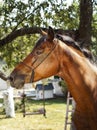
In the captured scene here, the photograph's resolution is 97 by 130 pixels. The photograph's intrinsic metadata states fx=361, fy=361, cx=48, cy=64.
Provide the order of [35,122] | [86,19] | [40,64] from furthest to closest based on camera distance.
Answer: [35,122] → [86,19] → [40,64]

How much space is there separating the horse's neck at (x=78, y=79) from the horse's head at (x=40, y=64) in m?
0.12

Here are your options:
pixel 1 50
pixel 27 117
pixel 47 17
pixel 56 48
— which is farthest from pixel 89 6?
pixel 27 117

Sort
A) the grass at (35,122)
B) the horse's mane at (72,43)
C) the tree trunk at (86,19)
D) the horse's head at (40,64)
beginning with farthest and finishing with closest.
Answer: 1. the grass at (35,122)
2. the tree trunk at (86,19)
3. the horse's mane at (72,43)
4. the horse's head at (40,64)

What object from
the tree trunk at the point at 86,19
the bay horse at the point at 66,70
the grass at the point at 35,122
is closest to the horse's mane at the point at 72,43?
the bay horse at the point at 66,70

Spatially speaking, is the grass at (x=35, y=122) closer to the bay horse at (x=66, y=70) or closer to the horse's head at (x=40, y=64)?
the bay horse at (x=66, y=70)

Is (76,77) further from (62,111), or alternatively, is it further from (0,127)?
(62,111)

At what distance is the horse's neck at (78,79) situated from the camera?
3.82 meters

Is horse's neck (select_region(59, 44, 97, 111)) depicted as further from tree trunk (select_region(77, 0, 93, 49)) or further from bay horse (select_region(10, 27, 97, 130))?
tree trunk (select_region(77, 0, 93, 49))

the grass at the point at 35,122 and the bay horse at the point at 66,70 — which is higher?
the bay horse at the point at 66,70

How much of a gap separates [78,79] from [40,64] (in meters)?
0.44

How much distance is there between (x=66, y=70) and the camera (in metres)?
3.83

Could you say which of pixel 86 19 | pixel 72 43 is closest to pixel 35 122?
pixel 86 19

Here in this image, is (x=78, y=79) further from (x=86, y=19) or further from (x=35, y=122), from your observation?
(x=35, y=122)

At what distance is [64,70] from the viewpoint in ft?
12.6
